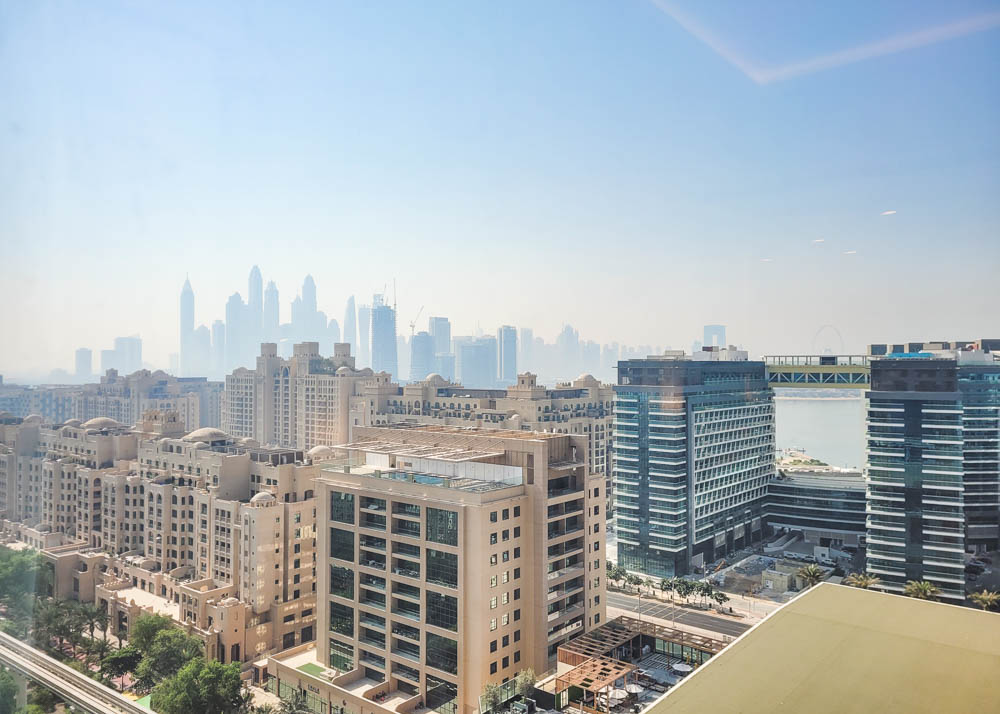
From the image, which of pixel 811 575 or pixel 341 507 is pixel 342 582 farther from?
pixel 811 575

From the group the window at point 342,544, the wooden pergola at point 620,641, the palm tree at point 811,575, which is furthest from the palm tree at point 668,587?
the window at point 342,544

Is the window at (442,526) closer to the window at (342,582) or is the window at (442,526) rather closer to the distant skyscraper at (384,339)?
the window at (342,582)

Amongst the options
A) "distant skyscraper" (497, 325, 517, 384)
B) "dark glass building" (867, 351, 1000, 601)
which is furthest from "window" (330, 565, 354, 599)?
"distant skyscraper" (497, 325, 517, 384)

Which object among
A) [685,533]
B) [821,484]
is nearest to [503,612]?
[685,533]

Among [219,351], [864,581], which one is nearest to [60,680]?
[864,581]

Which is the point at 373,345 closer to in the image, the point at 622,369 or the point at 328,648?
the point at 622,369
